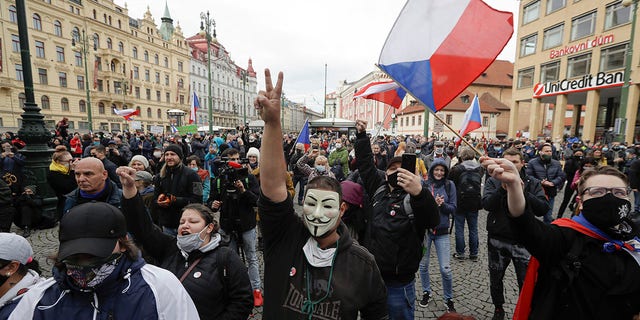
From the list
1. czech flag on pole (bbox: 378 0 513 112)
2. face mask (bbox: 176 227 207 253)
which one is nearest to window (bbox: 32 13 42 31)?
face mask (bbox: 176 227 207 253)

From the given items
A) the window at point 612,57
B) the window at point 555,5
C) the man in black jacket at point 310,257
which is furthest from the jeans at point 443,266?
the window at point 555,5

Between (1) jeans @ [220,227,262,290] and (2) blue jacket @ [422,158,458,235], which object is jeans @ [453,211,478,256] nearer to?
(2) blue jacket @ [422,158,458,235]

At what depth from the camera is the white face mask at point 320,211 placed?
65.3 inches

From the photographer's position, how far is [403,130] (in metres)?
49.4

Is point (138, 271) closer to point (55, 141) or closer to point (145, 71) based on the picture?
point (55, 141)

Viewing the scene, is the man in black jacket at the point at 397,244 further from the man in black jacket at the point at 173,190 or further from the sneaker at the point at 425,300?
the man in black jacket at the point at 173,190

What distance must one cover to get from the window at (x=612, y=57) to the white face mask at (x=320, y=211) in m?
29.2

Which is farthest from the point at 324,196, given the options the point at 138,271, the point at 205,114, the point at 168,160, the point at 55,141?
the point at 205,114

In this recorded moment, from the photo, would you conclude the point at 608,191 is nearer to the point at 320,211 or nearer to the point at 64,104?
the point at 320,211

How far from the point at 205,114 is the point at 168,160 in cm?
6868

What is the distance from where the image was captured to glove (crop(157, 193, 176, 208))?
376cm

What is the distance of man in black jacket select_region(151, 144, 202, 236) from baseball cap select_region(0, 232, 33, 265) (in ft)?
6.06

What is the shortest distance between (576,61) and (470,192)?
28083mm

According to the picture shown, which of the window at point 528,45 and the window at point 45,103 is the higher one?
the window at point 528,45
